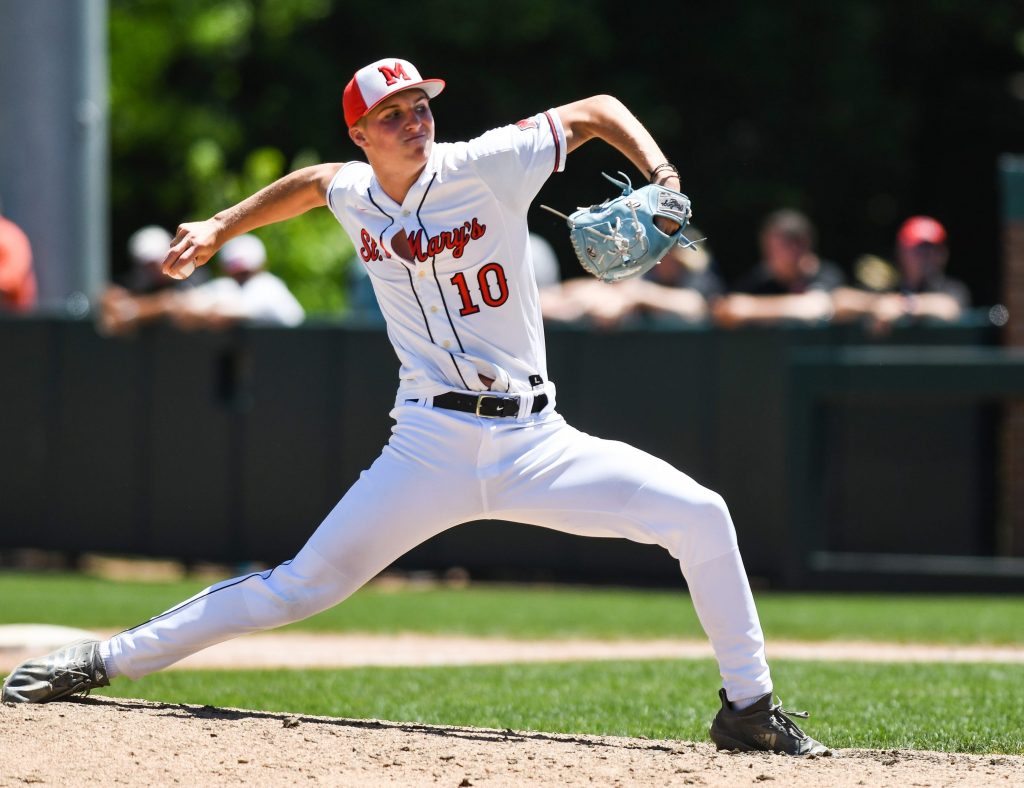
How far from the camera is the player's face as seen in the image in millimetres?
4910

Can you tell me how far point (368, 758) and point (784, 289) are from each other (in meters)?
6.76

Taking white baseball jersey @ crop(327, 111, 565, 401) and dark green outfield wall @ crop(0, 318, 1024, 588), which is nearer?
white baseball jersey @ crop(327, 111, 565, 401)

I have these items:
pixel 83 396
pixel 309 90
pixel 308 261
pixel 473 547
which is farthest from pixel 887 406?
pixel 309 90

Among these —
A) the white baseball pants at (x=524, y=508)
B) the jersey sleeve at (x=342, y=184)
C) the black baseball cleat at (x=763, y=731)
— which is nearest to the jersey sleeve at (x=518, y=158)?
the jersey sleeve at (x=342, y=184)

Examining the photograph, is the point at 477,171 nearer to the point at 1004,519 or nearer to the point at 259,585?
the point at 259,585

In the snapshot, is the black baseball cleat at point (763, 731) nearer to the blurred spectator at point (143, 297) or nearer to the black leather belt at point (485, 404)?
the black leather belt at point (485, 404)

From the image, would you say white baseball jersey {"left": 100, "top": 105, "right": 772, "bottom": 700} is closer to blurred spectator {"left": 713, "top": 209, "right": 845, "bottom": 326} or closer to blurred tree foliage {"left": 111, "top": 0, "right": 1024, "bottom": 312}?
blurred spectator {"left": 713, "top": 209, "right": 845, "bottom": 326}

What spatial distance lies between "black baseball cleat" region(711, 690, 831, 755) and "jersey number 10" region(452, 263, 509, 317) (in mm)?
1347

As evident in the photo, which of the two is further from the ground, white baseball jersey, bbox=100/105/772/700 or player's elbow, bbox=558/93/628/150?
player's elbow, bbox=558/93/628/150

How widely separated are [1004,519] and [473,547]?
3577 mm

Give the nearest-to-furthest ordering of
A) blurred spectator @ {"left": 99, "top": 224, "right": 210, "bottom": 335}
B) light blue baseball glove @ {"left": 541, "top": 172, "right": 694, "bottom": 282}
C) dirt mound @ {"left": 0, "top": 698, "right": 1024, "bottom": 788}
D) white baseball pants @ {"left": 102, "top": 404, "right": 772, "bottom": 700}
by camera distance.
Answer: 1. dirt mound @ {"left": 0, "top": 698, "right": 1024, "bottom": 788}
2. light blue baseball glove @ {"left": 541, "top": 172, "right": 694, "bottom": 282}
3. white baseball pants @ {"left": 102, "top": 404, "right": 772, "bottom": 700}
4. blurred spectator @ {"left": 99, "top": 224, "right": 210, "bottom": 335}

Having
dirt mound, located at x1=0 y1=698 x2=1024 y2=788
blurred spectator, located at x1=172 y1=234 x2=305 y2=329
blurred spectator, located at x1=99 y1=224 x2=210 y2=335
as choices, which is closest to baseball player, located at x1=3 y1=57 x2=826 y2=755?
dirt mound, located at x1=0 y1=698 x2=1024 y2=788

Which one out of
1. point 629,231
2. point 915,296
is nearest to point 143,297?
point 915,296

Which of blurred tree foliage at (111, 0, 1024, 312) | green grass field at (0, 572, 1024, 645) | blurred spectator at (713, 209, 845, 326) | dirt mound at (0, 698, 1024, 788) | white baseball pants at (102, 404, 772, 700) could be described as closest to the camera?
dirt mound at (0, 698, 1024, 788)
